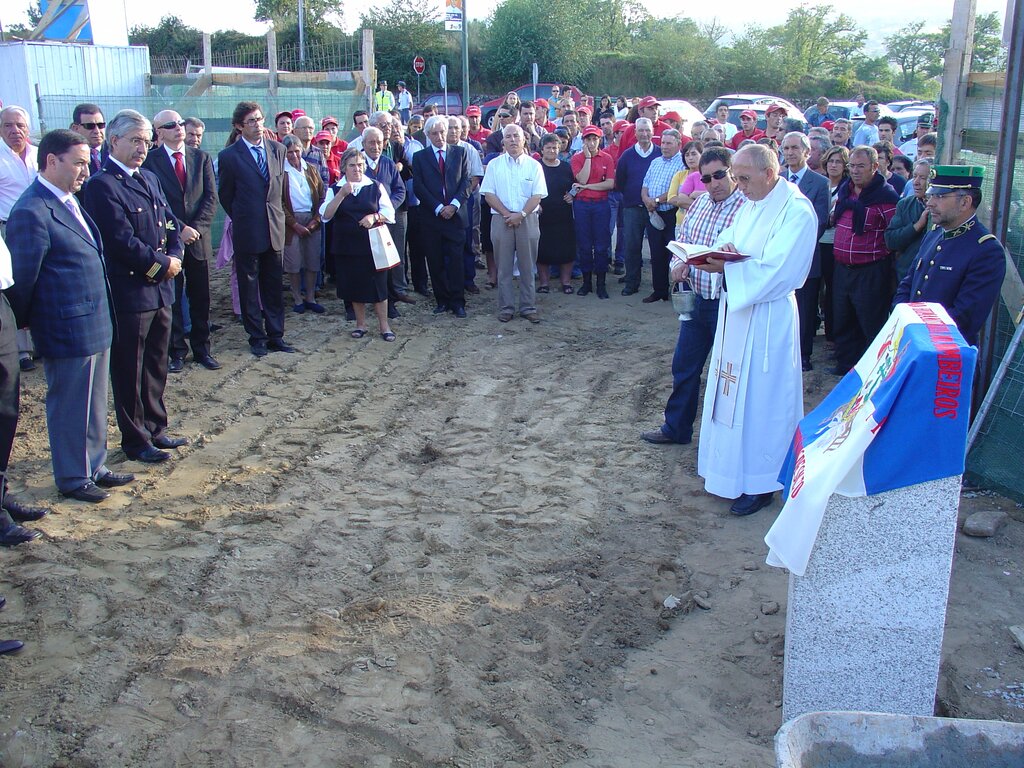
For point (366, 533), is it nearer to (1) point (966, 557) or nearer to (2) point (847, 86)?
(1) point (966, 557)

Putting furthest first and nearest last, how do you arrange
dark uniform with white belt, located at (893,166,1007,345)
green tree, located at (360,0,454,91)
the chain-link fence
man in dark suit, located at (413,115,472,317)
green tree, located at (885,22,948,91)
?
green tree, located at (885,22,948,91) < green tree, located at (360,0,454,91) < man in dark suit, located at (413,115,472,317) < the chain-link fence < dark uniform with white belt, located at (893,166,1007,345)

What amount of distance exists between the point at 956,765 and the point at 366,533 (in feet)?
11.0

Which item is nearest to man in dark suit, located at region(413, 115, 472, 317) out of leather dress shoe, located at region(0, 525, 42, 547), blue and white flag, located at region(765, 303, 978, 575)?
leather dress shoe, located at region(0, 525, 42, 547)

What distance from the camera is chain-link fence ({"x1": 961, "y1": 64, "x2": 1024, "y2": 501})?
5.52 m

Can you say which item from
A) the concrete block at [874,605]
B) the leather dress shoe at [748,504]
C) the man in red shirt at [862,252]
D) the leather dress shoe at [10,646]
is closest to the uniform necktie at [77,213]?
the leather dress shoe at [10,646]

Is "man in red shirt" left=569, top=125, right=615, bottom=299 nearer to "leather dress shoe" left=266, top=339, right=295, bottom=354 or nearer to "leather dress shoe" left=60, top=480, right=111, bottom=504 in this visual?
"leather dress shoe" left=266, top=339, right=295, bottom=354

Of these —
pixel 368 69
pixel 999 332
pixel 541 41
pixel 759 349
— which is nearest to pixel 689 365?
pixel 759 349

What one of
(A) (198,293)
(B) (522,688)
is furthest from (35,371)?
(B) (522,688)

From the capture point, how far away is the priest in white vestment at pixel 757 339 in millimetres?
5105

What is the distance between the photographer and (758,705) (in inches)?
146

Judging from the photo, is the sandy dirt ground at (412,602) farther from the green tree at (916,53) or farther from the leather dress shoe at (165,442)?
the green tree at (916,53)

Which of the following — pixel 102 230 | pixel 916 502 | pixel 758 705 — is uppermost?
pixel 102 230

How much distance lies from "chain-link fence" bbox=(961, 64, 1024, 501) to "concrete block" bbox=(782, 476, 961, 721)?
8.76 feet

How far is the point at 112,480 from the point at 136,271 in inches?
54.2
